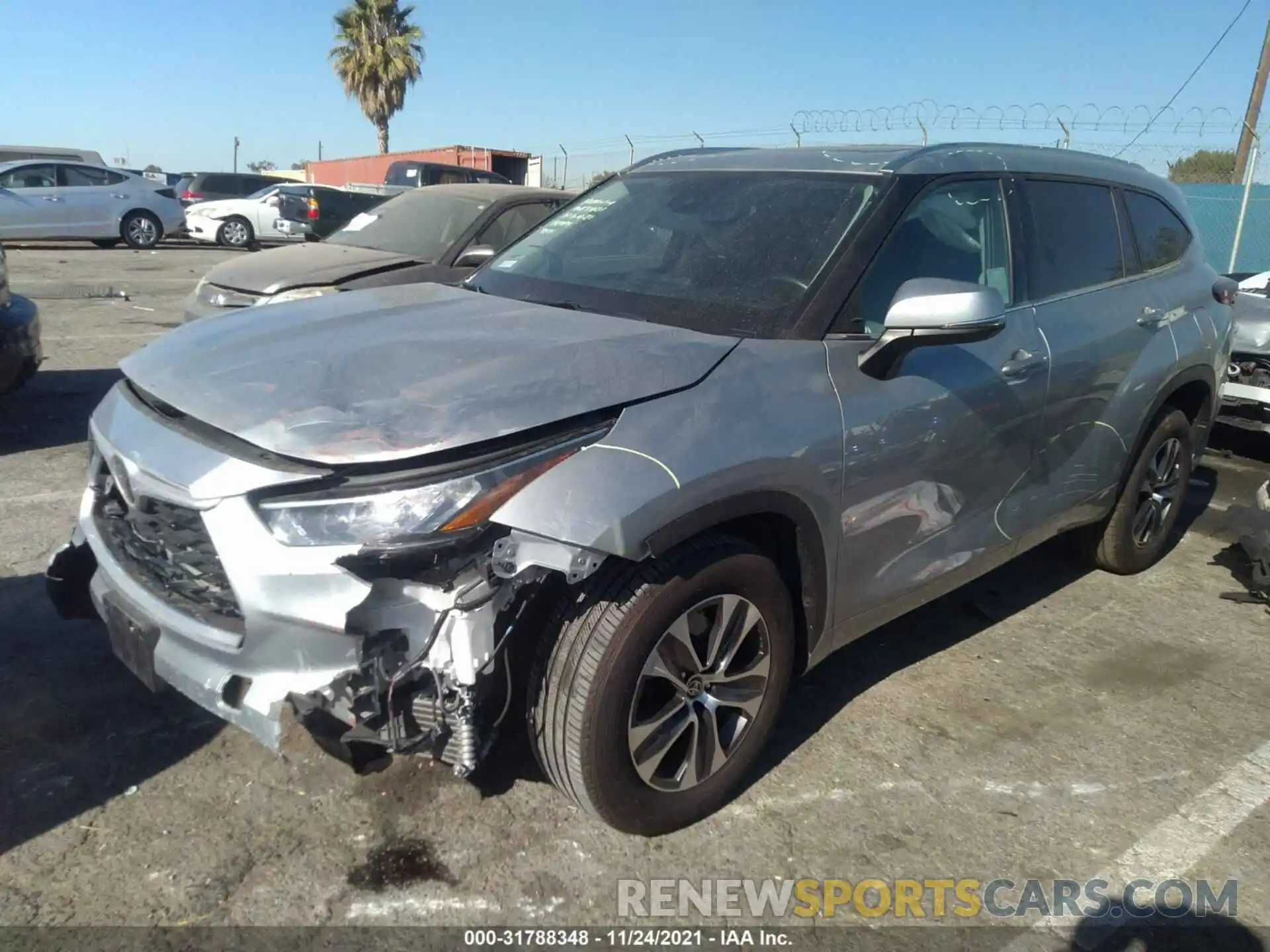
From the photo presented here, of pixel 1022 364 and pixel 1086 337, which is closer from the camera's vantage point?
pixel 1022 364

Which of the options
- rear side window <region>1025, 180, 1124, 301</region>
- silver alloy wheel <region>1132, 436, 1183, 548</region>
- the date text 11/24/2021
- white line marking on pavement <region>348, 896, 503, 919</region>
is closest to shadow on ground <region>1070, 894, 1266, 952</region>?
the date text 11/24/2021

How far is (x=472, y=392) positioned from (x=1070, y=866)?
2.08 m

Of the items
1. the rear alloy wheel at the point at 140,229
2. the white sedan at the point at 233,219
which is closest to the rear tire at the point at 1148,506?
the rear alloy wheel at the point at 140,229

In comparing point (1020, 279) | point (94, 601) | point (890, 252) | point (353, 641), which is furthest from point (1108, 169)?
point (94, 601)

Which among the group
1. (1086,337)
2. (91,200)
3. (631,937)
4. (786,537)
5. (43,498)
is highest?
(1086,337)

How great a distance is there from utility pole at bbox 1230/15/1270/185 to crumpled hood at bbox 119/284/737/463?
52.2 ft

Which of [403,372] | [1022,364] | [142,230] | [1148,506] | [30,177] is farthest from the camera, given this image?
[142,230]

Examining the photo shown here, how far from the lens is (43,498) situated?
16.7ft

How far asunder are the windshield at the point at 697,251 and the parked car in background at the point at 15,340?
3.52 metres

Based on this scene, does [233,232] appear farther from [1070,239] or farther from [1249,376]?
[1070,239]

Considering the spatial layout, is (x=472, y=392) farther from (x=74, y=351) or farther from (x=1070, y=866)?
(x=74, y=351)

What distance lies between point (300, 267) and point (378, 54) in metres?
37.6

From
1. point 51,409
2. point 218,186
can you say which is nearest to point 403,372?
point 51,409

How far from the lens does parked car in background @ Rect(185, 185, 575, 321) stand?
6988 mm
